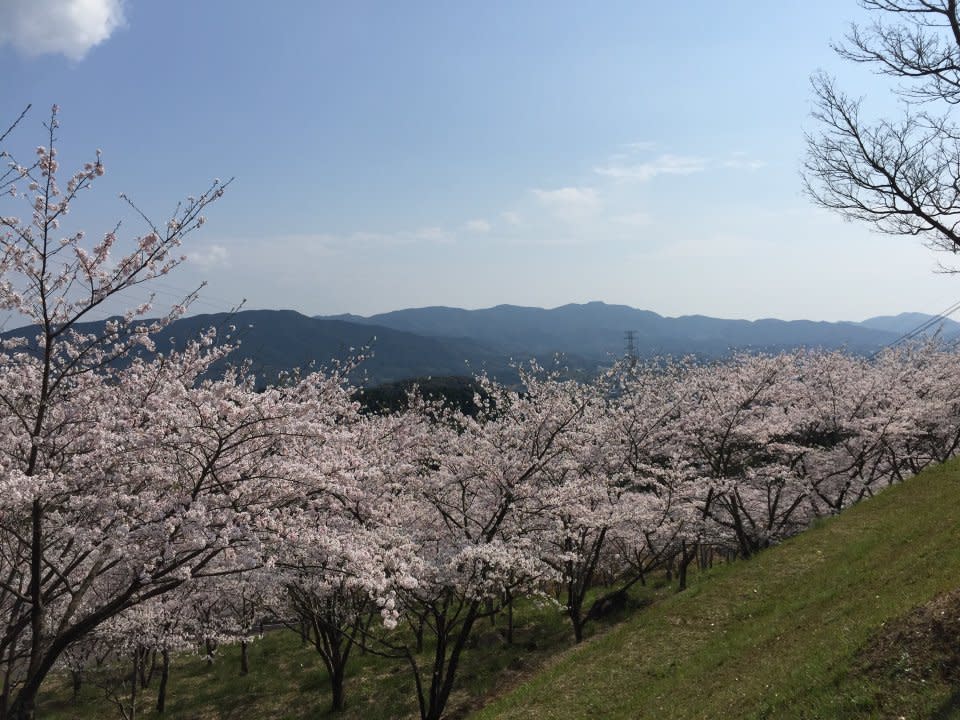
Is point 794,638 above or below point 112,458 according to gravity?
below

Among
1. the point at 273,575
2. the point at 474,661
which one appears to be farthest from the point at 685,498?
the point at 273,575

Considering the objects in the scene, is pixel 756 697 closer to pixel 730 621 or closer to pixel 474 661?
pixel 730 621

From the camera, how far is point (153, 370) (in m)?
10.3

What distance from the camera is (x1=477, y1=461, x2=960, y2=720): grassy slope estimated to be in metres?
6.72

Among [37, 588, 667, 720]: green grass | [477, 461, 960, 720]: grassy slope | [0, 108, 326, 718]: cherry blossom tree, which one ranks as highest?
[0, 108, 326, 718]: cherry blossom tree

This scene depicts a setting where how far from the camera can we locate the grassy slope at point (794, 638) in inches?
265

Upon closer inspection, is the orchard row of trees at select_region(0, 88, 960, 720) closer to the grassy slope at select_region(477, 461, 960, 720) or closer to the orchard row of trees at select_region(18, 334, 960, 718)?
the orchard row of trees at select_region(18, 334, 960, 718)

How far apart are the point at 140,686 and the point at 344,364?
1590 centimetres

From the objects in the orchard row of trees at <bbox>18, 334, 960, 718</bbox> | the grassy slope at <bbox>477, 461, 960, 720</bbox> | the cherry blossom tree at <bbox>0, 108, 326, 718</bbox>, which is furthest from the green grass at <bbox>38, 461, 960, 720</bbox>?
the cherry blossom tree at <bbox>0, 108, 326, 718</bbox>

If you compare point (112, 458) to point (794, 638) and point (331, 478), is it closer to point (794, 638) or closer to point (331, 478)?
point (331, 478)

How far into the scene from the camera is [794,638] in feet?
32.0

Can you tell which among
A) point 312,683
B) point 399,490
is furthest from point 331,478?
point 312,683

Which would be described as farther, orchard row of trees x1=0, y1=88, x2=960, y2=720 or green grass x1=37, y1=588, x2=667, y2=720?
green grass x1=37, y1=588, x2=667, y2=720

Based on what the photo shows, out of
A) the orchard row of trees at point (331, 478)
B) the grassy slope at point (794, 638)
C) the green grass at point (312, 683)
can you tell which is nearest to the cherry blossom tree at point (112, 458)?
the orchard row of trees at point (331, 478)
